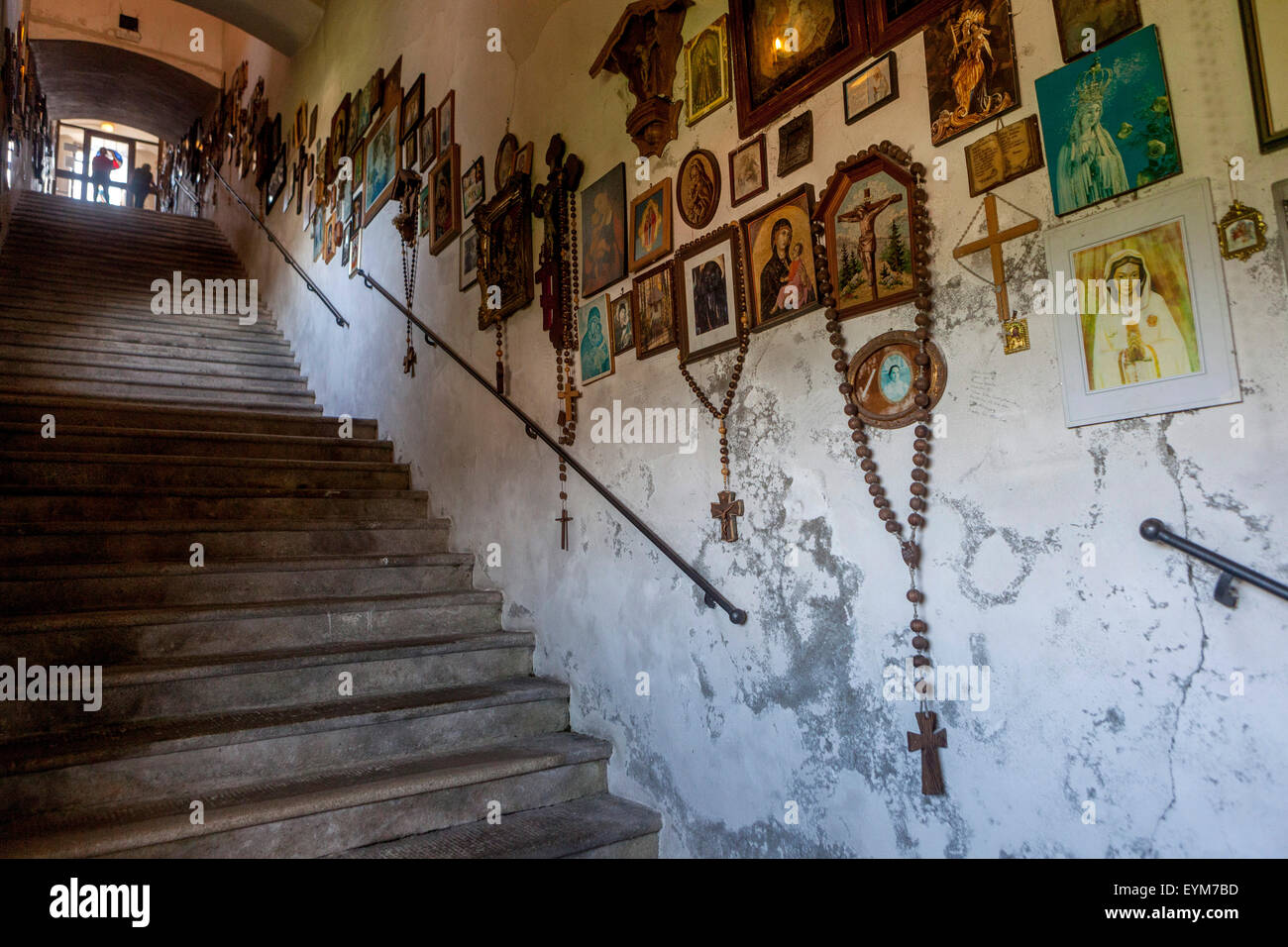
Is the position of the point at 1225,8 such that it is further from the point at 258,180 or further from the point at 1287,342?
the point at 258,180

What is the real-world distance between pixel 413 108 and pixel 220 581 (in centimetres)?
297

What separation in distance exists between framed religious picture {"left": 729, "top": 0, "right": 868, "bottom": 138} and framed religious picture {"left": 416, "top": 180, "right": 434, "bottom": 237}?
2410 millimetres

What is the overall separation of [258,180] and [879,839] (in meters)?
8.72

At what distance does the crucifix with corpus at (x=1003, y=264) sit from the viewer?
1.54m

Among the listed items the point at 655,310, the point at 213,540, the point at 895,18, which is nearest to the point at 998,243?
the point at 895,18

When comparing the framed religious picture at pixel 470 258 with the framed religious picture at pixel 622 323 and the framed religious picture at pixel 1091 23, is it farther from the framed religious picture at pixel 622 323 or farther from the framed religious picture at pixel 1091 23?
the framed religious picture at pixel 1091 23

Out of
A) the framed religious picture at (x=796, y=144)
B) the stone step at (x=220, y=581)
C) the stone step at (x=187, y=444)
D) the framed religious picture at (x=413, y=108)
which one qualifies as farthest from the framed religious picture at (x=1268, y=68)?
the framed religious picture at (x=413, y=108)

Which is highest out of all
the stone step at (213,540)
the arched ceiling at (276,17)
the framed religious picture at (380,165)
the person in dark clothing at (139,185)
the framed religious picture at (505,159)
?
the person in dark clothing at (139,185)

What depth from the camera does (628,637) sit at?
8.44 feet

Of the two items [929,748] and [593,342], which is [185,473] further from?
[929,748]

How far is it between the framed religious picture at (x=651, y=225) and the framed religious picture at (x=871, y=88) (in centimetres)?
69

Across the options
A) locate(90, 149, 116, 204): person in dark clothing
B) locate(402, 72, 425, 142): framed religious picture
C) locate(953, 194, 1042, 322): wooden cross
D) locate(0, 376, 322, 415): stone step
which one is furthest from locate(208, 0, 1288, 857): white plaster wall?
locate(90, 149, 116, 204): person in dark clothing

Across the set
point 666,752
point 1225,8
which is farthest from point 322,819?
point 1225,8

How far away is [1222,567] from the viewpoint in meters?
1.24
